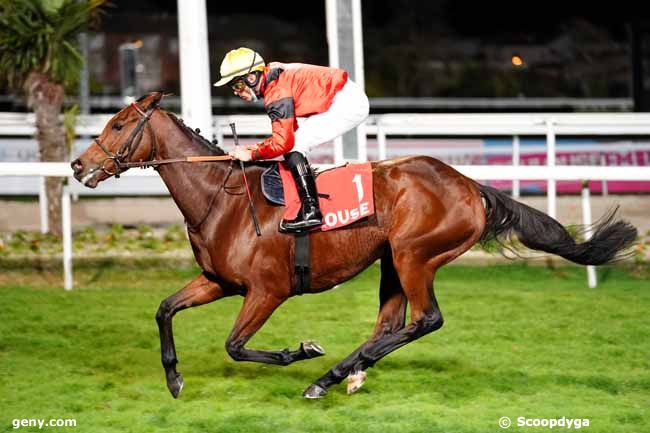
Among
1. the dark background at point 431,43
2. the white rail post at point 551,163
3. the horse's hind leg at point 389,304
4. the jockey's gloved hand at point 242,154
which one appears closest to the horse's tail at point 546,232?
the horse's hind leg at point 389,304

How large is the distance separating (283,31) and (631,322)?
1439 cm

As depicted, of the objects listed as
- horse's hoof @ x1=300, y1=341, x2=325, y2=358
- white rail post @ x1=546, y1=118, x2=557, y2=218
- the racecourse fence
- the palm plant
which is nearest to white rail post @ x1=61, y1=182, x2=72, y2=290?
the racecourse fence

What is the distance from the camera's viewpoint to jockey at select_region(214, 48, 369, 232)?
4949 millimetres

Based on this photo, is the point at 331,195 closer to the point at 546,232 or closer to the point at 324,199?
the point at 324,199

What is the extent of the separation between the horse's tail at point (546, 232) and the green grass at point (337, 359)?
1.99 ft

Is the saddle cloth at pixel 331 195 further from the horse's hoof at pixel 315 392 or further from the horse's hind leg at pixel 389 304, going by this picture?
the horse's hoof at pixel 315 392

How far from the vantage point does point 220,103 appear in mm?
15914

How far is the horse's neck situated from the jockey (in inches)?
7.5

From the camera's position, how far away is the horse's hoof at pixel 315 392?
16.6 feet

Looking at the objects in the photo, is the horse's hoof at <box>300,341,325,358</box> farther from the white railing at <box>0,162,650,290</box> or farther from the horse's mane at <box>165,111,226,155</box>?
the white railing at <box>0,162,650,290</box>

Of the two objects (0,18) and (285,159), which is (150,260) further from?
(285,159)

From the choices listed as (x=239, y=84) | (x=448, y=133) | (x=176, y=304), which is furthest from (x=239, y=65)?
(x=448, y=133)

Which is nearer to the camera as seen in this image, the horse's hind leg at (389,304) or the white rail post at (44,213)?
the horse's hind leg at (389,304)

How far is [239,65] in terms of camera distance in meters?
4.98
